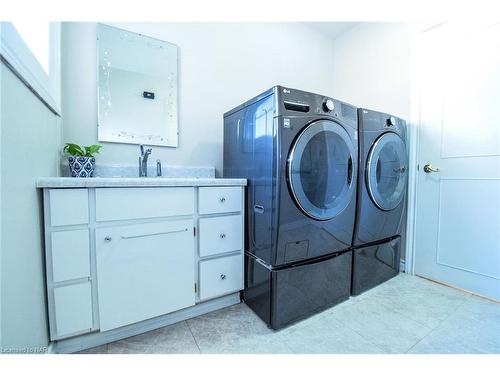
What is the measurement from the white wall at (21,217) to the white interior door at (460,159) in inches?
99.3

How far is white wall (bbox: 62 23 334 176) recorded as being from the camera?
1.42 meters

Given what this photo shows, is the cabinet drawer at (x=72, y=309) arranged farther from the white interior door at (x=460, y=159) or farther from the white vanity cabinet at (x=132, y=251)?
the white interior door at (x=460, y=159)

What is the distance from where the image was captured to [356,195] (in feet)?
4.82

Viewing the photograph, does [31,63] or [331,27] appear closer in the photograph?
[31,63]

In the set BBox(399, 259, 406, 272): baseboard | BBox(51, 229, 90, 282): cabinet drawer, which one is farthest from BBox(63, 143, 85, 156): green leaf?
BBox(399, 259, 406, 272): baseboard

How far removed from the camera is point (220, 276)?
1327mm

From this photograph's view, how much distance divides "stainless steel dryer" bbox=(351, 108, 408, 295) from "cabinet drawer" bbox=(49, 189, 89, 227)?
159 cm

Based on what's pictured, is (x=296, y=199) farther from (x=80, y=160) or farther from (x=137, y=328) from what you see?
(x=80, y=160)

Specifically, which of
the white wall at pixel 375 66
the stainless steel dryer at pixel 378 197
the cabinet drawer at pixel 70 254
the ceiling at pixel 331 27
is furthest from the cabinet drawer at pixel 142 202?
the ceiling at pixel 331 27

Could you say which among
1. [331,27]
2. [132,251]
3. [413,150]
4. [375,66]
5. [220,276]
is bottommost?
[220,276]

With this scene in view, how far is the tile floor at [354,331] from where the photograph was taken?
105 cm

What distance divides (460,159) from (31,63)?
2589mm

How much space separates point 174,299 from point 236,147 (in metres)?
1.02

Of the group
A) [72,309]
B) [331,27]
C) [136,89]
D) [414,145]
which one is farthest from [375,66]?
[72,309]
